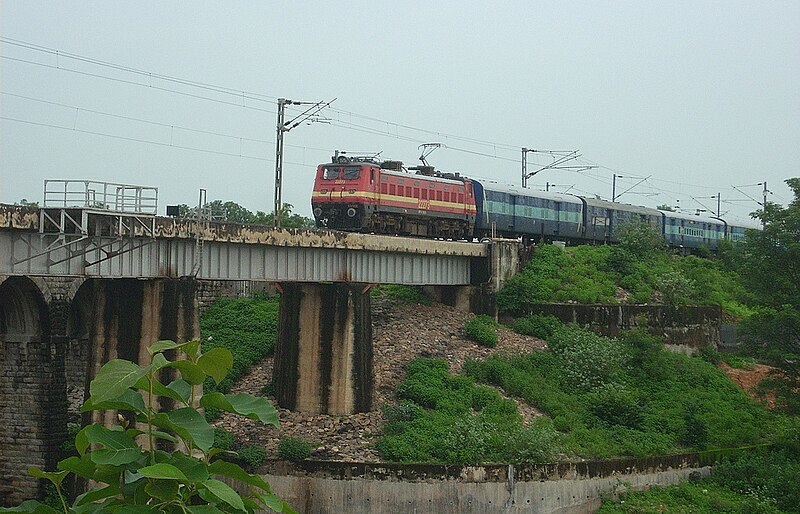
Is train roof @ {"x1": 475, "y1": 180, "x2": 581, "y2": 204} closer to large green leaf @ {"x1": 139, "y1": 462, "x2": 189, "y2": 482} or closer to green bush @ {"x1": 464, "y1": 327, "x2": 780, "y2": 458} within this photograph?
green bush @ {"x1": 464, "y1": 327, "x2": 780, "y2": 458}

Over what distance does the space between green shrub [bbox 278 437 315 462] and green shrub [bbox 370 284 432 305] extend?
14.0 metres

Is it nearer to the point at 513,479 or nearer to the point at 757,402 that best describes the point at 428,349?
the point at 513,479

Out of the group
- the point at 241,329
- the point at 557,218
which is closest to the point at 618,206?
the point at 557,218

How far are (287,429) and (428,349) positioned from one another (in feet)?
27.1

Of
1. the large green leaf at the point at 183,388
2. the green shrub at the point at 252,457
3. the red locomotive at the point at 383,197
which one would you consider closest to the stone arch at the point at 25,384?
the green shrub at the point at 252,457

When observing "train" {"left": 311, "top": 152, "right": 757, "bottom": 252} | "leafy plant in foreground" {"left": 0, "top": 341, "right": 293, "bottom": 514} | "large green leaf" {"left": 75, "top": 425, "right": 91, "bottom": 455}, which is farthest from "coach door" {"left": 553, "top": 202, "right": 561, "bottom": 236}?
"large green leaf" {"left": 75, "top": 425, "right": 91, "bottom": 455}

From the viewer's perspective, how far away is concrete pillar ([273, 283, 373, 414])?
31.9 metres

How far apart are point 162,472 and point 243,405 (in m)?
0.76

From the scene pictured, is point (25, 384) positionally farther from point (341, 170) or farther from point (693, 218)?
point (693, 218)

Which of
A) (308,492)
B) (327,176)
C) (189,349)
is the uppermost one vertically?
(327,176)

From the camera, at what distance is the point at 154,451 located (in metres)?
4.95

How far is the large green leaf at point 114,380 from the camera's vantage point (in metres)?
4.49

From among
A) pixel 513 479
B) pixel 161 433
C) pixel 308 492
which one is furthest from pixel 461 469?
pixel 161 433

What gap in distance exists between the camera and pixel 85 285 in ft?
115
